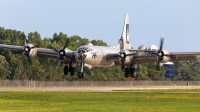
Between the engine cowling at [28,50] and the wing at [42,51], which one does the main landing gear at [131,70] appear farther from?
the engine cowling at [28,50]

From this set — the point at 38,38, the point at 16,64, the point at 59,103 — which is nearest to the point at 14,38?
the point at 38,38

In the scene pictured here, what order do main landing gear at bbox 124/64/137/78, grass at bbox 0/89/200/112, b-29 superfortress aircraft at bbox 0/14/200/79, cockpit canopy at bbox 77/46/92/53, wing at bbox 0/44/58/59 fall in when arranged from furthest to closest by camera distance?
main landing gear at bbox 124/64/137/78 → wing at bbox 0/44/58/59 → b-29 superfortress aircraft at bbox 0/14/200/79 → cockpit canopy at bbox 77/46/92/53 → grass at bbox 0/89/200/112

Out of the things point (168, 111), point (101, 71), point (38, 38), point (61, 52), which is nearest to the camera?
point (168, 111)

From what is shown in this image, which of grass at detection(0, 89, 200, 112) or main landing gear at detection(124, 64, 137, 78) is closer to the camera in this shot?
grass at detection(0, 89, 200, 112)

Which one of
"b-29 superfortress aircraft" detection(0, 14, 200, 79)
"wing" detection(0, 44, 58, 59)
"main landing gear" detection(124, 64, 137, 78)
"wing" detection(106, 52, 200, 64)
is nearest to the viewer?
"b-29 superfortress aircraft" detection(0, 14, 200, 79)

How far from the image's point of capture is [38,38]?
178 m

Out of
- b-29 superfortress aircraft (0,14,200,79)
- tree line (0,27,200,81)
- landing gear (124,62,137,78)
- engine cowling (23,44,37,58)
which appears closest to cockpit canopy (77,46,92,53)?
b-29 superfortress aircraft (0,14,200,79)

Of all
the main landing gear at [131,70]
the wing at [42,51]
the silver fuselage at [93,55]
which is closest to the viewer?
the silver fuselage at [93,55]

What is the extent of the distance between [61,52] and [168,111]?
28816 millimetres

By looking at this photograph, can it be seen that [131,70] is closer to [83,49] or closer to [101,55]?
[101,55]

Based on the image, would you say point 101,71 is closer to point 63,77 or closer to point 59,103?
point 63,77

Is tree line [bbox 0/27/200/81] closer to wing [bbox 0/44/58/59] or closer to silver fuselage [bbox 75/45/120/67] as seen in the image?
wing [bbox 0/44/58/59]

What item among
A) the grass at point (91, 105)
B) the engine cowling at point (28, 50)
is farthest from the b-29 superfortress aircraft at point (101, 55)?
the grass at point (91, 105)

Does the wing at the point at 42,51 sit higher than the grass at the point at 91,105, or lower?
higher
